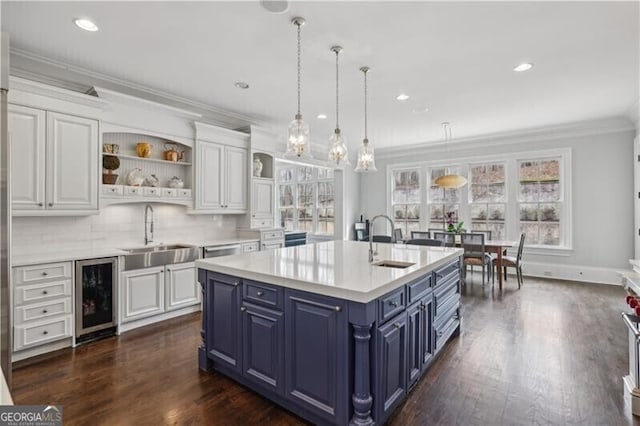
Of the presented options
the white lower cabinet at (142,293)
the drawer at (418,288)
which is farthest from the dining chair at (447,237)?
the white lower cabinet at (142,293)

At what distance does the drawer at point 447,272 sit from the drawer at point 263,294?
135cm

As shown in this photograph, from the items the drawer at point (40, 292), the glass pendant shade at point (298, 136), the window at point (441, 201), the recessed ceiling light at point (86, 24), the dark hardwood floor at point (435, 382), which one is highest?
the recessed ceiling light at point (86, 24)

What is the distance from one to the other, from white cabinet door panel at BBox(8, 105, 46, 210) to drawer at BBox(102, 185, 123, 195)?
1.83 feet

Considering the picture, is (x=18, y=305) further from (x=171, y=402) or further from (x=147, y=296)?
(x=171, y=402)

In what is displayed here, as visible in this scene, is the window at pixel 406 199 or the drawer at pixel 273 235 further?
the window at pixel 406 199

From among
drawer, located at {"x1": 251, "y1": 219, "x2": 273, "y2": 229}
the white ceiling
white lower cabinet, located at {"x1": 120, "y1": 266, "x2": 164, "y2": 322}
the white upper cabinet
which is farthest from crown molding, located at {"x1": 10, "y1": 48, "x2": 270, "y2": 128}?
white lower cabinet, located at {"x1": 120, "y1": 266, "x2": 164, "y2": 322}

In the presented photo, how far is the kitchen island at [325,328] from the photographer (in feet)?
6.02

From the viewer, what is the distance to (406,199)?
7.91m

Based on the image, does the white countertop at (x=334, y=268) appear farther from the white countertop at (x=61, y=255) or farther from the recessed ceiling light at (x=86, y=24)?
the recessed ceiling light at (x=86, y=24)

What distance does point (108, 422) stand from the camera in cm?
202

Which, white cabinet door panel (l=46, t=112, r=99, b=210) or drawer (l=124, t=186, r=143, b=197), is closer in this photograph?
white cabinet door panel (l=46, t=112, r=99, b=210)

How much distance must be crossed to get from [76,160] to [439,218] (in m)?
6.66

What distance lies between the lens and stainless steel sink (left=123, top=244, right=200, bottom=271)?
11.4 feet

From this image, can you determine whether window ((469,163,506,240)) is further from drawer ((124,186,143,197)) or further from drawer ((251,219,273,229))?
drawer ((124,186,143,197))
